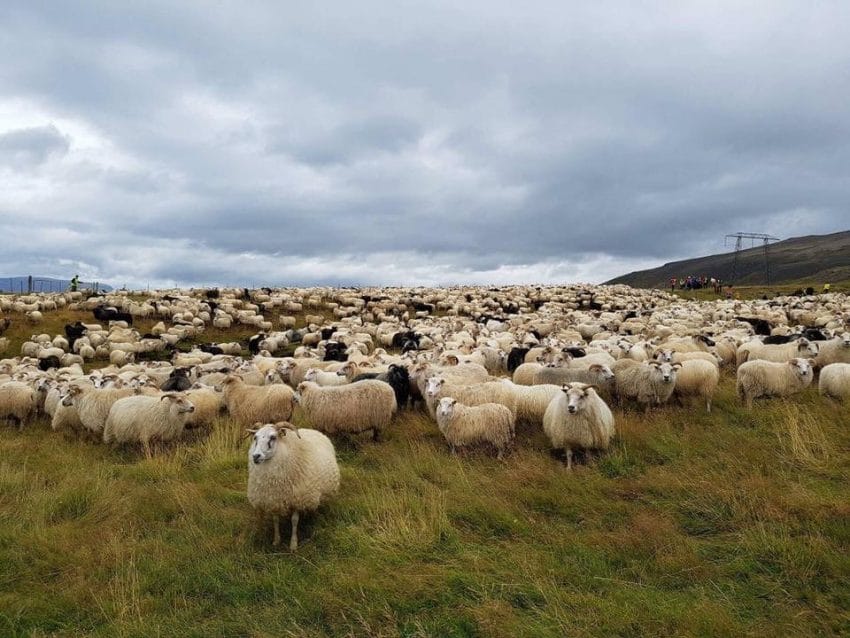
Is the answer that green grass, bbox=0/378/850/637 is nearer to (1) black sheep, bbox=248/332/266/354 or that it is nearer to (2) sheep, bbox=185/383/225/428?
(2) sheep, bbox=185/383/225/428

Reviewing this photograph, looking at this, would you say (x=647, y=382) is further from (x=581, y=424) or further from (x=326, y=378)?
(x=326, y=378)

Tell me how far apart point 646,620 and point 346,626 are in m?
2.57

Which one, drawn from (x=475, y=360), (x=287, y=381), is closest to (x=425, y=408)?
(x=475, y=360)

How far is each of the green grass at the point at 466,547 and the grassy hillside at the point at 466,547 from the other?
0.02 meters

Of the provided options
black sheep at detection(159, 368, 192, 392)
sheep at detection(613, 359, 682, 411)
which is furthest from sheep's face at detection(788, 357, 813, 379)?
black sheep at detection(159, 368, 192, 392)

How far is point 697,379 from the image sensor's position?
37.0 feet

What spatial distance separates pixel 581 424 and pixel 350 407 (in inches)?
169

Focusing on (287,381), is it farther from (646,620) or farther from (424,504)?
(646,620)

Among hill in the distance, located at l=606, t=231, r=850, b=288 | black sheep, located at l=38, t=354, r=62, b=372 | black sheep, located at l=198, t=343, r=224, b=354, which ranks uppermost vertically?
hill in the distance, located at l=606, t=231, r=850, b=288

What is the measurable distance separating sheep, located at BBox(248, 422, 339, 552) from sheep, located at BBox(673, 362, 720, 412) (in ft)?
27.3

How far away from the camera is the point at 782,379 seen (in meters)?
11.1

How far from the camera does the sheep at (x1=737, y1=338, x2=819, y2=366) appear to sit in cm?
1323

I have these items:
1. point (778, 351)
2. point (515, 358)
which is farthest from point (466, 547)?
point (778, 351)

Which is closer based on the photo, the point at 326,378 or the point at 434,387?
the point at 434,387
